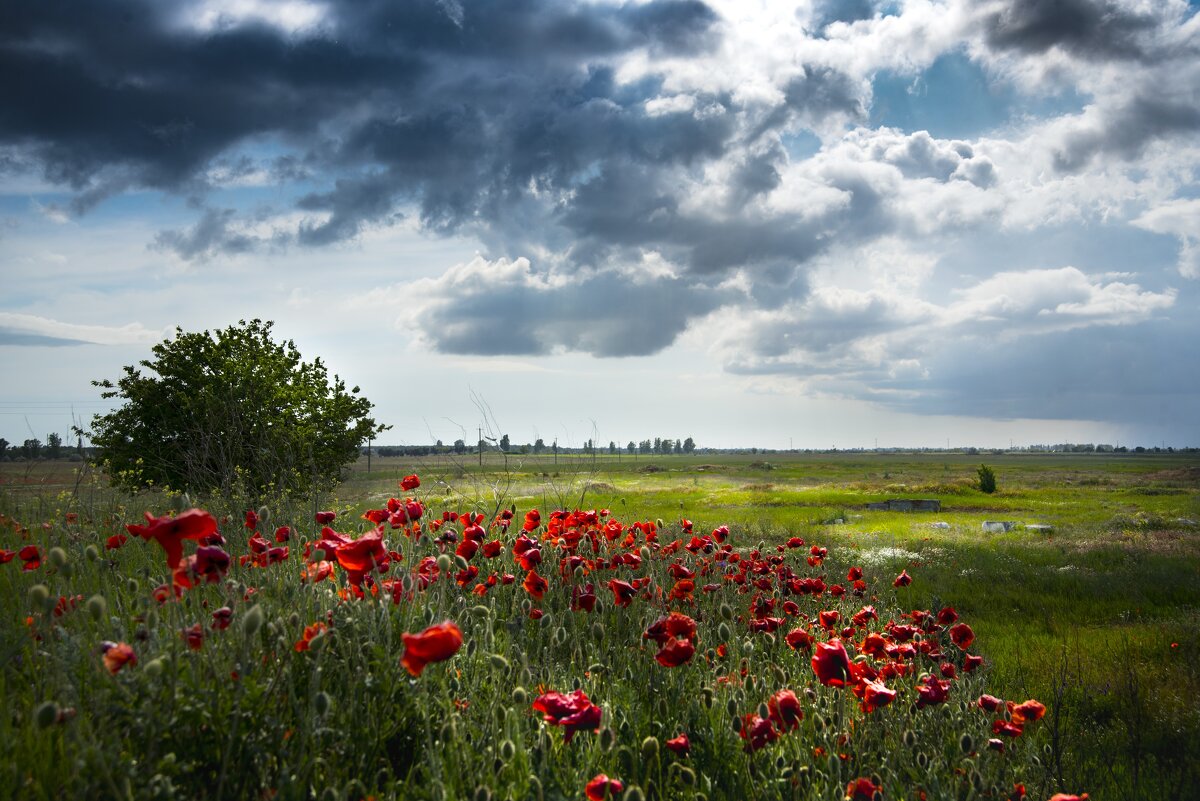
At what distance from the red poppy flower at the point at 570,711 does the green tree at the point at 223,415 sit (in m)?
13.3

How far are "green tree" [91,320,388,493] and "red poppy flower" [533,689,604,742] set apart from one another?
13.3 m

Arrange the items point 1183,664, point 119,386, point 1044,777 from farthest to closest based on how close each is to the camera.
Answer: point 119,386 → point 1183,664 → point 1044,777

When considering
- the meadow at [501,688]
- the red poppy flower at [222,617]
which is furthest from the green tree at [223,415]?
the red poppy flower at [222,617]

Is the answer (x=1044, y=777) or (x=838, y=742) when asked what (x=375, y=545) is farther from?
(x=1044, y=777)

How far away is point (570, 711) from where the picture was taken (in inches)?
97.8

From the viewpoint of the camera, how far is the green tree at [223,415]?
15.2 meters

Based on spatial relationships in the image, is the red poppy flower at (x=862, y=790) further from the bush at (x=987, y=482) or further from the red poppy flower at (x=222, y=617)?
the bush at (x=987, y=482)

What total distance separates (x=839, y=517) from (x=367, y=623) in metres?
26.5

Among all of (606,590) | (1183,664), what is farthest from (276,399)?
(1183,664)

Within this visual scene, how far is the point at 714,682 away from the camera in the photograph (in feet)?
14.0

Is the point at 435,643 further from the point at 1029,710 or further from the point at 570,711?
the point at 1029,710

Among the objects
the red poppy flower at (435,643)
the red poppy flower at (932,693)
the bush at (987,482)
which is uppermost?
the red poppy flower at (435,643)

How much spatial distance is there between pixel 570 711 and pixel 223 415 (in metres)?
15.1

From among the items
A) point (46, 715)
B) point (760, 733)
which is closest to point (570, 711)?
point (760, 733)
